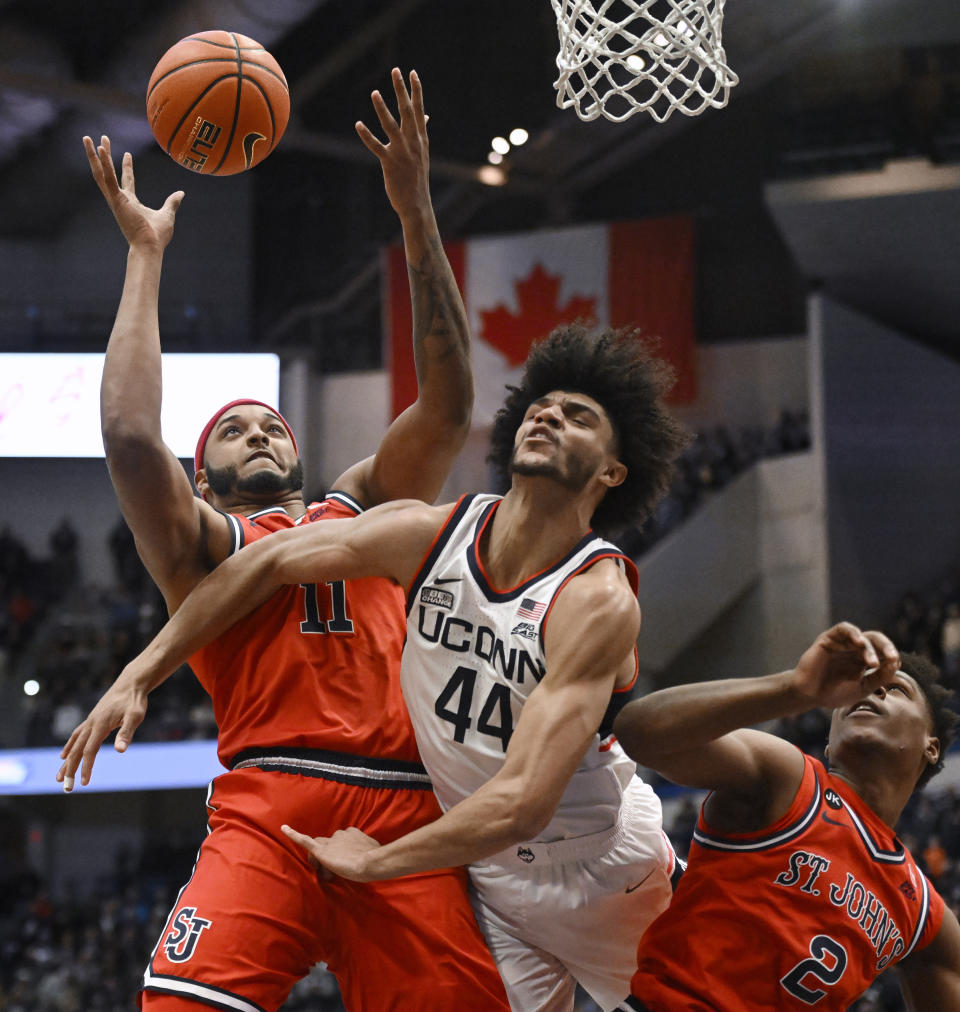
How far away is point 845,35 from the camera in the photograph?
49.2 feet

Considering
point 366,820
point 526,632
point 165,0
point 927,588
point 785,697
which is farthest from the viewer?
point 927,588

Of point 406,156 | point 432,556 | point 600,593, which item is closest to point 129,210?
point 406,156

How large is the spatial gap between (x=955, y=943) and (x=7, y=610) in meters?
14.8

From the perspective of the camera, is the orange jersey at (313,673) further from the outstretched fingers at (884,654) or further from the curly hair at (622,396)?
the outstretched fingers at (884,654)

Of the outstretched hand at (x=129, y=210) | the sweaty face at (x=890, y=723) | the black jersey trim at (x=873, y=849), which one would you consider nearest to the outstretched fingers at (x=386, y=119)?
the outstretched hand at (x=129, y=210)

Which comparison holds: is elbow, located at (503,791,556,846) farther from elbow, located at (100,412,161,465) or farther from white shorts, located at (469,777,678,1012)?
elbow, located at (100,412,161,465)

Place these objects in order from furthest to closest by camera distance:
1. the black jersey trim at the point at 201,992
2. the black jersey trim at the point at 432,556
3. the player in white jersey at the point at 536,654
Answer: the black jersey trim at the point at 432,556
the black jersey trim at the point at 201,992
the player in white jersey at the point at 536,654

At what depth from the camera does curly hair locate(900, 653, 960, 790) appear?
141 inches

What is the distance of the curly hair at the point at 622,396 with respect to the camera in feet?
10.8

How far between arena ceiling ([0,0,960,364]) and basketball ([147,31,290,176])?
396 inches

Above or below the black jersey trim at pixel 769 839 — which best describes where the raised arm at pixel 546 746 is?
above

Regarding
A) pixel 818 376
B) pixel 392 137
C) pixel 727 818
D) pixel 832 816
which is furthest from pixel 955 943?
pixel 818 376

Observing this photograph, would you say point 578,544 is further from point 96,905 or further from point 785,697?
point 96,905

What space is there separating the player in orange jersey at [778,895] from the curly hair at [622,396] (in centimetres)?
60
